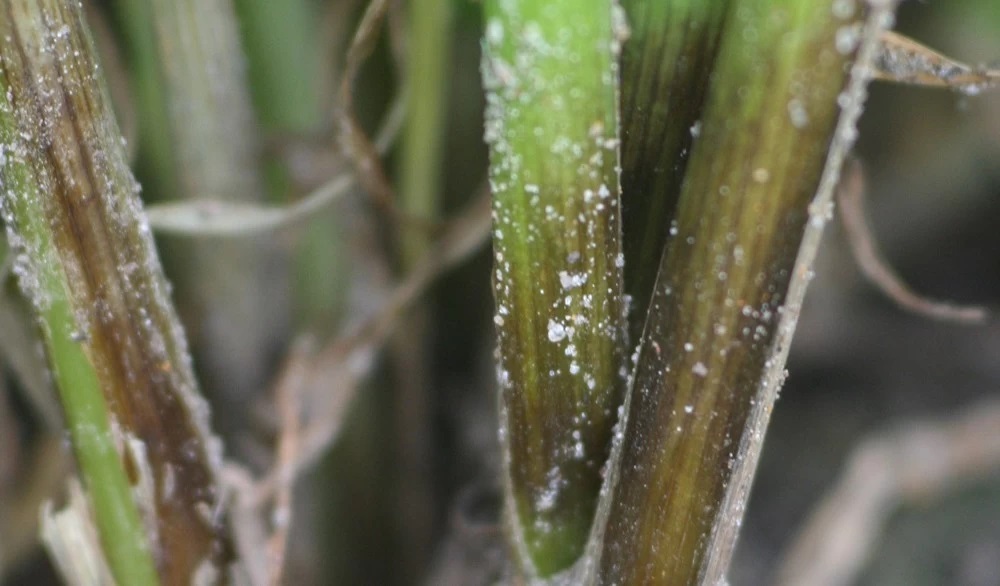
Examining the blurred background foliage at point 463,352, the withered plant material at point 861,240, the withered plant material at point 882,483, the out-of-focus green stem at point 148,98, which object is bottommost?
the withered plant material at point 882,483

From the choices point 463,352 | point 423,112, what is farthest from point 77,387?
point 463,352

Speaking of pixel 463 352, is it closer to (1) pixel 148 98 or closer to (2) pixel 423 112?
(2) pixel 423 112

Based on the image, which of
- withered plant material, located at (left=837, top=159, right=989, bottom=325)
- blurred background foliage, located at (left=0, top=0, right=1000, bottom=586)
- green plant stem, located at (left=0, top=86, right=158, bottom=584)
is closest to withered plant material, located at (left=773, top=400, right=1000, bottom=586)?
blurred background foliage, located at (left=0, top=0, right=1000, bottom=586)

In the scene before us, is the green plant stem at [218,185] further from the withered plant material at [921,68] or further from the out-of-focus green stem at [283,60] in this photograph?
the withered plant material at [921,68]

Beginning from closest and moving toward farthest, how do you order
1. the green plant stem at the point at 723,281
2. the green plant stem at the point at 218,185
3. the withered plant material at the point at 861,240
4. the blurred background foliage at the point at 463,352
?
the green plant stem at the point at 723,281, the withered plant material at the point at 861,240, the green plant stem at the point at 218,185, the blurred background foliage at the point at 463,352

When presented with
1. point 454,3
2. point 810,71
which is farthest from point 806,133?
point 454,3

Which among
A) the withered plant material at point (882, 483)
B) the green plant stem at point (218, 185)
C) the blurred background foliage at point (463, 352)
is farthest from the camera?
the withered plant material at point (882, 483)

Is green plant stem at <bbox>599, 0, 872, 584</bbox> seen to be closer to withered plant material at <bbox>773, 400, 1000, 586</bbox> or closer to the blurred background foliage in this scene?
the blurred background foliage

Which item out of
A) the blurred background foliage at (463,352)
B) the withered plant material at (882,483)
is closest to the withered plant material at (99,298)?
the blurred background foliage at (463,352)
